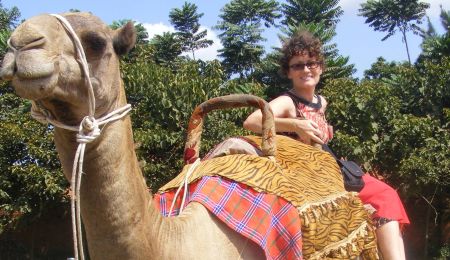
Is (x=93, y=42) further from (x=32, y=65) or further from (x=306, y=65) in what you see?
(x=306, y=65)

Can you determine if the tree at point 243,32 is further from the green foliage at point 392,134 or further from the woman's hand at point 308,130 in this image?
the woman's hand at point 308,130

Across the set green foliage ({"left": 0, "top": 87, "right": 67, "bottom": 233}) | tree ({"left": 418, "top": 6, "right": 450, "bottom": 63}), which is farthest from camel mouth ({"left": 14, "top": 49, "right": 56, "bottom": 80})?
tree ({"left": 418, "top": 6, "right": 450, "bottom": 63})

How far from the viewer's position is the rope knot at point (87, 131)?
2.30 metres

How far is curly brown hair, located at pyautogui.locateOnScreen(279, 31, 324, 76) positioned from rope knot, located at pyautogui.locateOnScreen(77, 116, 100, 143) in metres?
2.44

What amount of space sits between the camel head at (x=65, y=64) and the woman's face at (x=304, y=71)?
2.08 m

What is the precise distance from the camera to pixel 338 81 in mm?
14555

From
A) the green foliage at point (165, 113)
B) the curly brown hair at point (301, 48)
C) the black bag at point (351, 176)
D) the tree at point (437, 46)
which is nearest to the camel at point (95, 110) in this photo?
the black bag at point (351, 176)

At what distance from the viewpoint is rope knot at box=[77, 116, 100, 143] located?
2305 millimetres

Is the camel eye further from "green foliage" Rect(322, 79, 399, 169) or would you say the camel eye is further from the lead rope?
"green foliage" Rect(322, 79, 399, 169)

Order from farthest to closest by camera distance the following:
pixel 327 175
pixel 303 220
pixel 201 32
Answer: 1. pixel 201 32
2. pixel 327 175
3. pixel 303 220

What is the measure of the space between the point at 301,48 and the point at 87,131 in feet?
8.11

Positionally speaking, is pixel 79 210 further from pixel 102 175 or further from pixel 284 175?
pixel 284 175

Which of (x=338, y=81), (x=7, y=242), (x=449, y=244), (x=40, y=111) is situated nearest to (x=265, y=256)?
(x=40, y=111)

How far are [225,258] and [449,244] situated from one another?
45.2 ft
